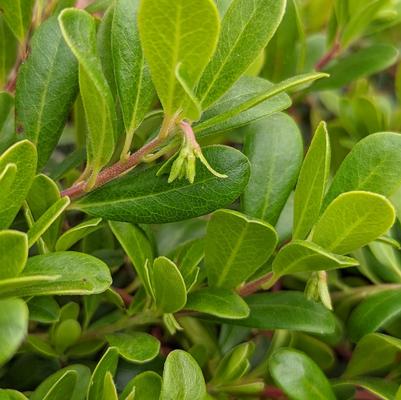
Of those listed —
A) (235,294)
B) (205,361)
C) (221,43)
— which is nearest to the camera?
(221,43)

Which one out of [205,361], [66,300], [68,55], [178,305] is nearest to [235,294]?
[178,305]

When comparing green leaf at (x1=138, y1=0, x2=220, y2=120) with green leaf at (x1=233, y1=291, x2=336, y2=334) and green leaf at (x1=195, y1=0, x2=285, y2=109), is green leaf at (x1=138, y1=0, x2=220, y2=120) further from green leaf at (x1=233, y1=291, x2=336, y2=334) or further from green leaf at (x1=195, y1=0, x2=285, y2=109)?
green leaf at (x1=233, y1=291, x2=336, y2=334)

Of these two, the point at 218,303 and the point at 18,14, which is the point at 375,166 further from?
the point at 18,14

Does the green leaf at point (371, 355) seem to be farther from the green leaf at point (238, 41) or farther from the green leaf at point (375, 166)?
the green leaf at point (238, 41)

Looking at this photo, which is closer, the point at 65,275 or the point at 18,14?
the point at 65,275

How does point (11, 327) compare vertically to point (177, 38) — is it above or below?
below

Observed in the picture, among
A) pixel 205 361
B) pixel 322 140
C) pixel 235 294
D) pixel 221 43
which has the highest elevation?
pixel 221 43

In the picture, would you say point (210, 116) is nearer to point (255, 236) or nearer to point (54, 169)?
point (255, 236)

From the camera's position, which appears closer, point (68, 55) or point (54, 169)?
point (68, 55)

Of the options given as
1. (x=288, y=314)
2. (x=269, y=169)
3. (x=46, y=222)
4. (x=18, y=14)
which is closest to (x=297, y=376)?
(x=288, y=314)
